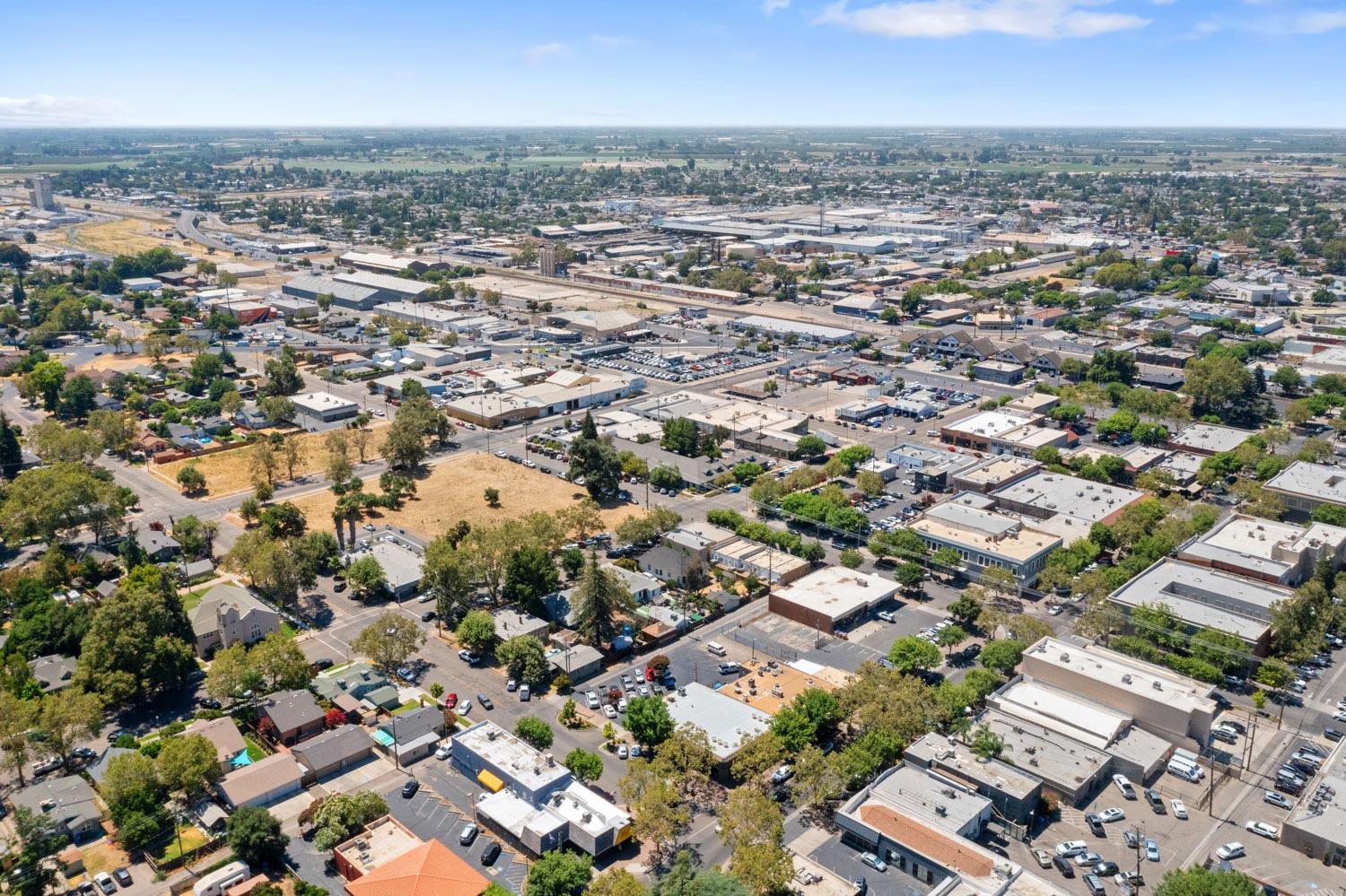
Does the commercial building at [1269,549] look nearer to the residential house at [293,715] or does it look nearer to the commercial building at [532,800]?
the commercial building at [532,800]

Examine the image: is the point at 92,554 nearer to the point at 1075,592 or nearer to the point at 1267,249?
the point at 1075,592

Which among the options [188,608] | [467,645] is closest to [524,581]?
[467,645]

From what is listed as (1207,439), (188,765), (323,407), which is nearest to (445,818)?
(188,765)

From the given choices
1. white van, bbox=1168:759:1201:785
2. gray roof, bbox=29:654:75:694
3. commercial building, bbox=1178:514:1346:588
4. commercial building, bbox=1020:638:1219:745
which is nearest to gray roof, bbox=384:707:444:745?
gray roof, bbox=29:654:75:694

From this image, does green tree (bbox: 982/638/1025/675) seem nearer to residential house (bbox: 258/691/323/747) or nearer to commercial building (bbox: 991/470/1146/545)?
commercial building (bbox: 991/470/1146/545)

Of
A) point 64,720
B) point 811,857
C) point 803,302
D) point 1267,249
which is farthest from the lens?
point 1267,249

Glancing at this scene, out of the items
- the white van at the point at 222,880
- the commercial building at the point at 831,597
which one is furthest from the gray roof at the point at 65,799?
the commercial building at the point at 831,597
